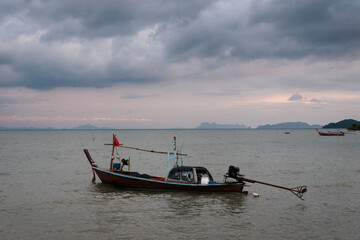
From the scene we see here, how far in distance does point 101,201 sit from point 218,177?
15.0 meters

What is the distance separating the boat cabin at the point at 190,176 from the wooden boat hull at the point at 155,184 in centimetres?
46

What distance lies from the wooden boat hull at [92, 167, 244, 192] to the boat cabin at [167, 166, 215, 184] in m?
0.46

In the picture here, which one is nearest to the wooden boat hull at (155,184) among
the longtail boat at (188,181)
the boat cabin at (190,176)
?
the longtail boat at (188,181)

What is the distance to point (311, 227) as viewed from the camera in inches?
646

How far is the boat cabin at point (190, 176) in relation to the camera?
77.4 ft

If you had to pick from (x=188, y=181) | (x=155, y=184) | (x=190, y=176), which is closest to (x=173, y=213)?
(x=188, y=181)

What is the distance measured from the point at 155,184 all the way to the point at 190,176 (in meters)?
2.69

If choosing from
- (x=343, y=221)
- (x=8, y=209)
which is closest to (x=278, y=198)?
(x=343, y=221)

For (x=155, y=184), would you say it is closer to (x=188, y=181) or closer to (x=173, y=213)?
(x=188, y=181)

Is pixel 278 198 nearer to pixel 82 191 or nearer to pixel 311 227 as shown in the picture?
pixel 311 227

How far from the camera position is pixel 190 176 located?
78.4 feet

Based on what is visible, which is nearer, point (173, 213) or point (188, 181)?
point (173, 213)

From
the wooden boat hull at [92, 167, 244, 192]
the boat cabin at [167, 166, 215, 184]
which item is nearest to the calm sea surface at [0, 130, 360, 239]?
the wooden boat hull at [92, 167, 244, 192]

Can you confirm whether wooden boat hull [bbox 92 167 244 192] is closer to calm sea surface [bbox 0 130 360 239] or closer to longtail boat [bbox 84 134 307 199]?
longtail boat [bbox 84 134 307 199]
